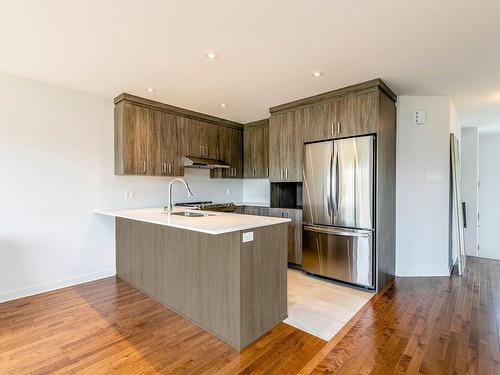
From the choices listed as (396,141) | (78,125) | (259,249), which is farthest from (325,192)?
(78,125)

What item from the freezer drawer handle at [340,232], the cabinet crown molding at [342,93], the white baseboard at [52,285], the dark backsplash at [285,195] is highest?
the cabinet crown molding at [342,93]

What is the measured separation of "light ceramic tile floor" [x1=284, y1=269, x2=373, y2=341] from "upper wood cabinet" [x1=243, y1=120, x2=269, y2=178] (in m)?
2.21

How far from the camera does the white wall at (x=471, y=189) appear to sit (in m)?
5.09

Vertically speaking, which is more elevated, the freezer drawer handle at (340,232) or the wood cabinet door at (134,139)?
the wood cabinet door at (134,139)

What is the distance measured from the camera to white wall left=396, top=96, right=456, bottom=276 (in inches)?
145

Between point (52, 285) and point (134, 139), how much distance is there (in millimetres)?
2106

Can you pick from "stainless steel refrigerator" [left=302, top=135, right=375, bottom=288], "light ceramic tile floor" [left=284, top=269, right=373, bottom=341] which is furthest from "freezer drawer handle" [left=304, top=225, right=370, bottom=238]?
"light ceramic tile floor" [left=284, top=269, right=373, bottom=341]

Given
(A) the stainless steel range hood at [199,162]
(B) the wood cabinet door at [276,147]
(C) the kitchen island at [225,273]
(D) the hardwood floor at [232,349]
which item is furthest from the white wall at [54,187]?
(B) the wood cabinet door at [276,147]

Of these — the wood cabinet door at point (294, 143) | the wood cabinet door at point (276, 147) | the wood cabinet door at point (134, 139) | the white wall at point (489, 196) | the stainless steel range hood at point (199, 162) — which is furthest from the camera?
the white wall at point (489, 196)

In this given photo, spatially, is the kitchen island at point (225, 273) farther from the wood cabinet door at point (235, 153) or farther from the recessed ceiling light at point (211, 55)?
the wood cabinet door at point (235, 153)

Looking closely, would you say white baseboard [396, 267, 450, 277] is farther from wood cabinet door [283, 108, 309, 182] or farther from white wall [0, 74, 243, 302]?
white wall [0, 74, 243, 302]

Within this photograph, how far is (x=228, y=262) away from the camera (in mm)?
2164

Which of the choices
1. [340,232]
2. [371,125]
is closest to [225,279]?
[340,232]

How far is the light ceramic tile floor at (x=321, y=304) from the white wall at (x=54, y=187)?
2.65m
